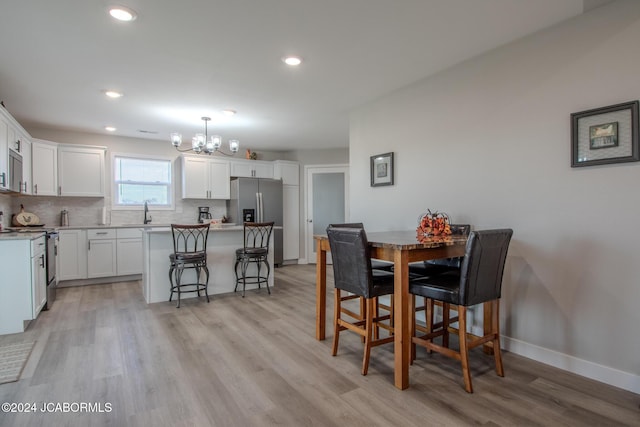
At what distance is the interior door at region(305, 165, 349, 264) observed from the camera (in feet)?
23.2

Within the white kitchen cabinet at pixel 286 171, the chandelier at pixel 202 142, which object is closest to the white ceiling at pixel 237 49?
the chandelier at pixel 202 142

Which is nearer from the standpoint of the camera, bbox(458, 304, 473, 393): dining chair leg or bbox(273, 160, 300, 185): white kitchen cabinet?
bbox(458, 304, 473, 393): dining chair leg

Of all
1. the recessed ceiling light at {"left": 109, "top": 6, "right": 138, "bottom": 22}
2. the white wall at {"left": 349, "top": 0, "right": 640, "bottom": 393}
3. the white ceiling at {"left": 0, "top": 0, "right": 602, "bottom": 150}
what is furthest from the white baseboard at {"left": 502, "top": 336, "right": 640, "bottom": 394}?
the recessed ceiling light at {"left": 109, "top": 6, "right": 138, "bottom": 22}

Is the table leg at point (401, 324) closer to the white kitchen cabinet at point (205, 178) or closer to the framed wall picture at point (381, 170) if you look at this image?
the framed wall picture at point (381, 170)

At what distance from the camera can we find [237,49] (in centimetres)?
274

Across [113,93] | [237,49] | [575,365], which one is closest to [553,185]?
[575,365]

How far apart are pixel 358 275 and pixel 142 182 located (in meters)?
5.07

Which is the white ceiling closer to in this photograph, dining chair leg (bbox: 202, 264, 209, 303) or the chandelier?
the chandelier

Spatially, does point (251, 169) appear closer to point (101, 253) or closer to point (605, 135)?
point (101, 253)

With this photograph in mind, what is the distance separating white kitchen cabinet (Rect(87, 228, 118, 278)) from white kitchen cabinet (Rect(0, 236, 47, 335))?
6.33 ft

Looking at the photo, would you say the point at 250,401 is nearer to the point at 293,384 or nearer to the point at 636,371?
the point at 293,384

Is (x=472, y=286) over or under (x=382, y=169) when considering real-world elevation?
under

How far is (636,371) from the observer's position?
6.63ft

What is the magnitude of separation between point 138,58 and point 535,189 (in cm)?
338
